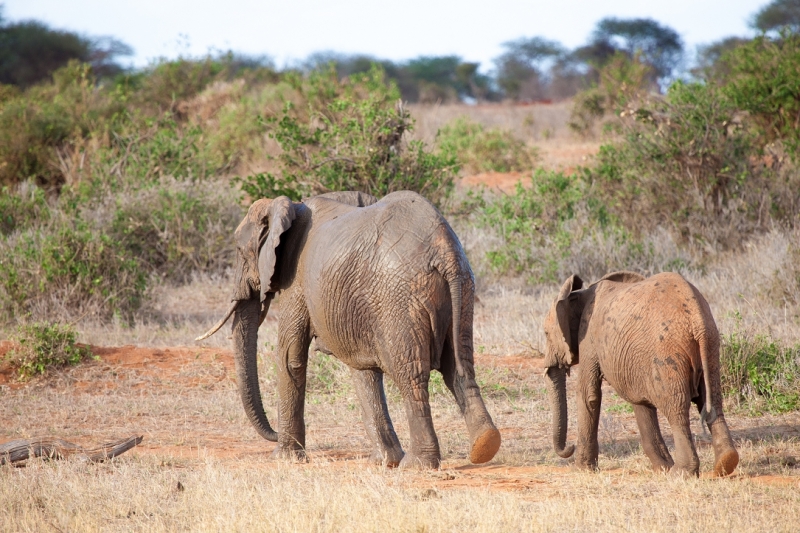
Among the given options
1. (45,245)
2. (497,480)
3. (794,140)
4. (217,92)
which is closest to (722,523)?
(497,480)

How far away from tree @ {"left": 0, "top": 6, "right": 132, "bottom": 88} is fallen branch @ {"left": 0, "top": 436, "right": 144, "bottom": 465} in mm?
34098

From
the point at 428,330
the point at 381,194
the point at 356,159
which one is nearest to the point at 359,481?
the point at 428,330

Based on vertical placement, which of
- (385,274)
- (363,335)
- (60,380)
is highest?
(385,274)

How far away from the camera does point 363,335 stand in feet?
18.7

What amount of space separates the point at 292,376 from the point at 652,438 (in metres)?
2.36

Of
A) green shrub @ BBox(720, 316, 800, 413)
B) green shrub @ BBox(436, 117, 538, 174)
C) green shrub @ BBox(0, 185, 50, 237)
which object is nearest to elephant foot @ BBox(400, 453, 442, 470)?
green shrub @ BBox(720, 316, 800, 413)

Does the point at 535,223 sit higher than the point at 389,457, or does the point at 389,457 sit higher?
the point at 535,223

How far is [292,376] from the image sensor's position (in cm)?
630

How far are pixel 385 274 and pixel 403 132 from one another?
7.22 metres

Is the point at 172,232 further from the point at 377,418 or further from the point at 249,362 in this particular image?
the point at 377,418

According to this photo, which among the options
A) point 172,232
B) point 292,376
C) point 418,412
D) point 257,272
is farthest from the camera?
point 172,232

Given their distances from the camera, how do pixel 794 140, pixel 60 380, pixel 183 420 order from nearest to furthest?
pixel 183 420
pixel 60 380
pixel 794 140

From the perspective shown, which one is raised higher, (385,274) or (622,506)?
(385,274)

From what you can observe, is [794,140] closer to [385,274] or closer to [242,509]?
[385,274]
